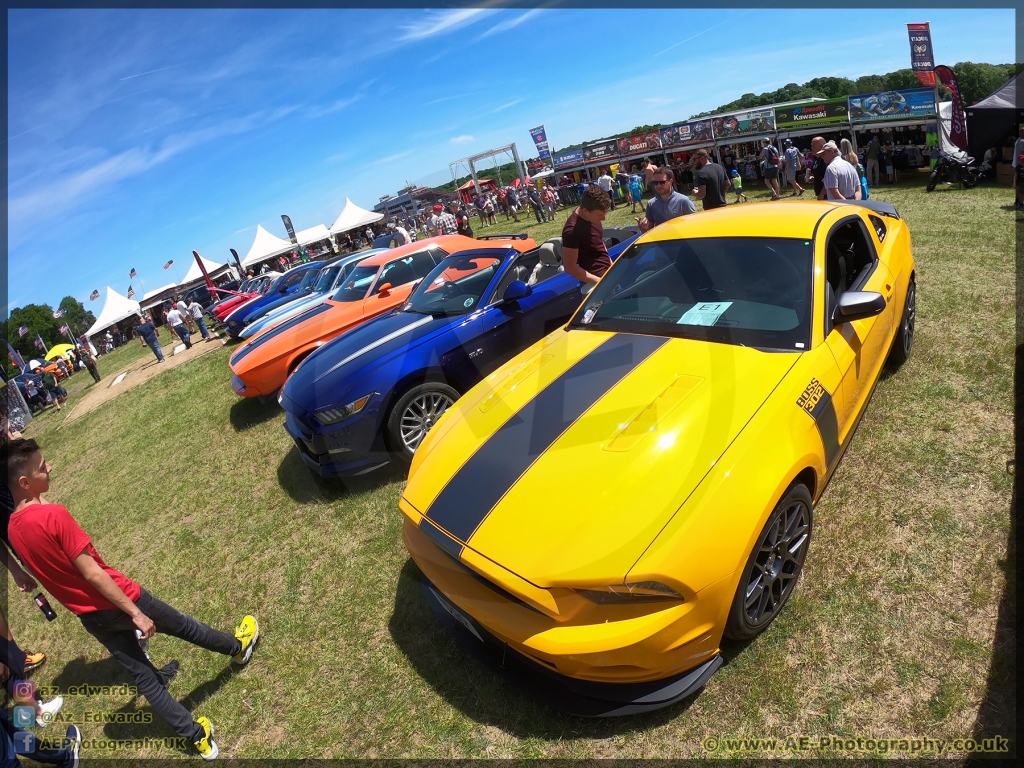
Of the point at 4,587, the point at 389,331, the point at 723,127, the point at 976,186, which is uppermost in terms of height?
the point at 723,127

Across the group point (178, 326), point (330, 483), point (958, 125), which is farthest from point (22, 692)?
Result: point (958, 125)

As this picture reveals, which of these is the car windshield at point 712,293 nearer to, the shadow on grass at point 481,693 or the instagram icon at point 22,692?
the shadow on grass at point 481,693

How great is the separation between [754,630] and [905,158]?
1765 cm

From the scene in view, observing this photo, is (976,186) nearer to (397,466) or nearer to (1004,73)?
(397,466)

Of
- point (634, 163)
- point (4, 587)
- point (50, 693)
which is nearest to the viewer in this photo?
point (50, 693)

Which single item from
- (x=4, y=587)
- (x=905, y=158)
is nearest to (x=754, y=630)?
(x=4, y=587)

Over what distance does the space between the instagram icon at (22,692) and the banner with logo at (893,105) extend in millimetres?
19687

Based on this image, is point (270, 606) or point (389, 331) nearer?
point (270, 606)

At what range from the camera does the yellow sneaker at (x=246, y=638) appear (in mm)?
3145

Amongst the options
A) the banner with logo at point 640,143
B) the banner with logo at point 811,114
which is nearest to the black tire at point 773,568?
the banner with logo at point 811,114

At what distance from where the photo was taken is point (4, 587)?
17.3 ft

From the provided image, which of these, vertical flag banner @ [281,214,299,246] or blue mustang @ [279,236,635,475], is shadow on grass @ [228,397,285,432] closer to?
blue mustang @ [279,236,635,475]

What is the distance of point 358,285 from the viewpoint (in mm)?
7316

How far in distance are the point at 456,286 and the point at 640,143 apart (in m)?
20.8
